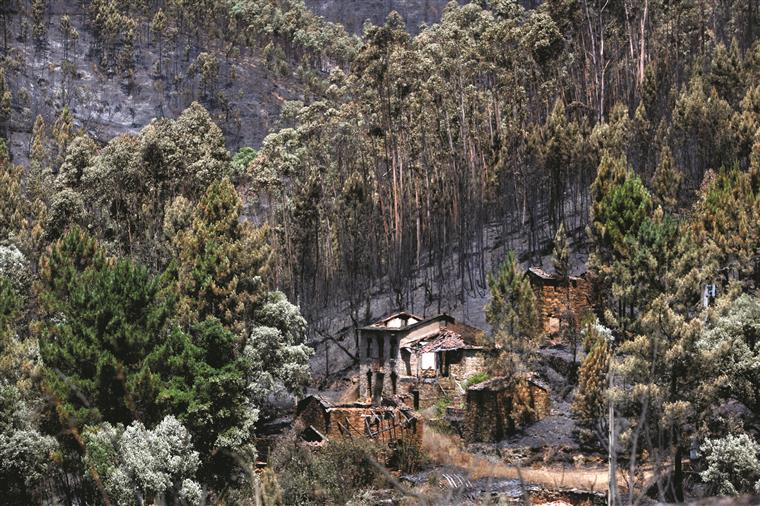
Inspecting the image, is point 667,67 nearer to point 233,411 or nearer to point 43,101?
point 233,411

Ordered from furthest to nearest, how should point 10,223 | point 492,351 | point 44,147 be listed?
point 44,147
point 10,223
point 492,351

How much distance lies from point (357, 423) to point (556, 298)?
58.7 feet

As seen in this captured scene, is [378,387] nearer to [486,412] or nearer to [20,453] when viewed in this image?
[486,412]

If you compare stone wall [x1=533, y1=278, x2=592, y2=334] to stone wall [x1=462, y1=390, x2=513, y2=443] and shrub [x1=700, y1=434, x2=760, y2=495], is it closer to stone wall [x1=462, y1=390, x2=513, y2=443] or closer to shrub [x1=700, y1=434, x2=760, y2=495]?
stone wall [x1=462, y1=390, x2=513, y2=443]

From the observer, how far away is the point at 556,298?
62844mm

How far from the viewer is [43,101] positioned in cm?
14525

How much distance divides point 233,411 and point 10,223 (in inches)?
1641

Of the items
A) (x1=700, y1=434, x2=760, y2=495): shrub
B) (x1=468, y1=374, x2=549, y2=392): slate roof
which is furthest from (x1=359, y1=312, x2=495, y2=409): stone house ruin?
(x1=700, y1=434, x2=760, y2=495): shrub

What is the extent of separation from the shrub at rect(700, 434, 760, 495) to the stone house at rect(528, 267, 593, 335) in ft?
86.2

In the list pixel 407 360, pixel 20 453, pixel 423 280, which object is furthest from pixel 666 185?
pixel 20 453

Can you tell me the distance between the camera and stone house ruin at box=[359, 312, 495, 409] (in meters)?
58.6

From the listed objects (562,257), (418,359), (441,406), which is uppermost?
(562,257)

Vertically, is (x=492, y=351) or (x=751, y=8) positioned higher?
(x=751, y=8)

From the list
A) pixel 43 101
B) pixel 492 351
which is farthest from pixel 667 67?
pixel 43 101
